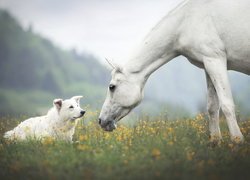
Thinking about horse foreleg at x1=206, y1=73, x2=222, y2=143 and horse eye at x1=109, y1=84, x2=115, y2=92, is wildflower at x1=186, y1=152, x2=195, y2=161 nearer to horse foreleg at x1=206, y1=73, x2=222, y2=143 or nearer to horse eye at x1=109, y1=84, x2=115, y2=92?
horse foreleg at x1=206, y1=73, x2=222, y2=143

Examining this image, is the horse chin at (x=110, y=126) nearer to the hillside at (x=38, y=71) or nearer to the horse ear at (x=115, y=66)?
the horse ear at (x=115, y=66)

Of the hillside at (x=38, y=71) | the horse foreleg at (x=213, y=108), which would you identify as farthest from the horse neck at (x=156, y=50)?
the hillside at (x=38, y=71)

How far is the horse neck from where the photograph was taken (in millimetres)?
9250

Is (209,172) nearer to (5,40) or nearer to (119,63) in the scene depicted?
(119,63)

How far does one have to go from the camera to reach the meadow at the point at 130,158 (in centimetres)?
650

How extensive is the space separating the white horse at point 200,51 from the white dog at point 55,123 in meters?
1.02

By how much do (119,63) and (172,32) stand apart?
126 cm

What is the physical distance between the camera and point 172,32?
363 inches

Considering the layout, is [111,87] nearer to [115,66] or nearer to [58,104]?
[115,66]

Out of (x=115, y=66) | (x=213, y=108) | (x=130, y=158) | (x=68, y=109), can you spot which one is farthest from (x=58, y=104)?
(x=130, y=158)

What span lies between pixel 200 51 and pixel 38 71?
134743 mm

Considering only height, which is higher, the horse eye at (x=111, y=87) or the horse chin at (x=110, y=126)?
the horse eye at (x=111, y=87)

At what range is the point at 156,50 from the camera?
368 inches

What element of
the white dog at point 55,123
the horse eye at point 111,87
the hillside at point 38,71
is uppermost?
the hillside at point 38,71
